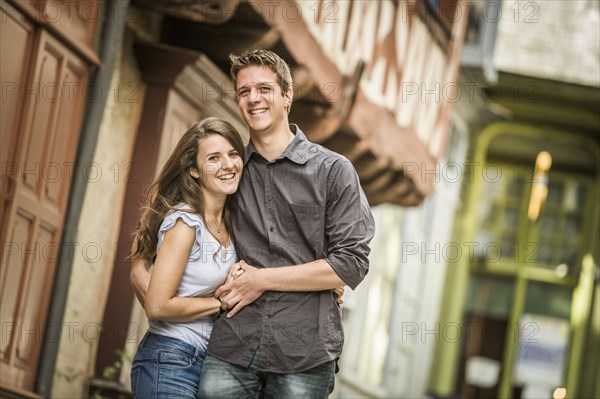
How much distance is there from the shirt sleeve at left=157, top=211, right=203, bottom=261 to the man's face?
0.38 meters

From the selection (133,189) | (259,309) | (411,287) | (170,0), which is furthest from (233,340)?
(411,287)

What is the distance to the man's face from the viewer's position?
4.73 metres

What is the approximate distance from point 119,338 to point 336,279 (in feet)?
13.3

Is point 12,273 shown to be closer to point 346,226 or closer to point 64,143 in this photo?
point 64,143

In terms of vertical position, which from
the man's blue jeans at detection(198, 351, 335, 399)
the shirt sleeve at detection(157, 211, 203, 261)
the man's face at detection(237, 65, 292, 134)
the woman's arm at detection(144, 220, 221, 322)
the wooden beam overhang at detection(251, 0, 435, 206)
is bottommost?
the man's blue jeans at detection(198, 351, 335, 399)

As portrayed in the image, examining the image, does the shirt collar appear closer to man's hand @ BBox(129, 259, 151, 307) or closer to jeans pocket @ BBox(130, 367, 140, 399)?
man's hand @ BBox(129, 259, 151, 307)

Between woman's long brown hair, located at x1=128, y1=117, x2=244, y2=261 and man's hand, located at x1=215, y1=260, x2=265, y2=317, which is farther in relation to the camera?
woman's long brown hair, located at x1=128, y1=117, x2=244, y2=261

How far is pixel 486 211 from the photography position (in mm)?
20609

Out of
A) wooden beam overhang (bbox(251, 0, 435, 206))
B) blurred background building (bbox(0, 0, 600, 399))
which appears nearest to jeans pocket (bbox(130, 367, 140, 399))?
blurred background building (bbox(0, 0, 600, 399))

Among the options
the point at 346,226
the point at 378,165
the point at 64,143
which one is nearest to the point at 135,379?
the point at 346,226

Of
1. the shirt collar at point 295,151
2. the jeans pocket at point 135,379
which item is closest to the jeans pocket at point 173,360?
the jeans pocket at point 135,379

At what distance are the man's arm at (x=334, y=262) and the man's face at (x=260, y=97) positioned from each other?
285mm

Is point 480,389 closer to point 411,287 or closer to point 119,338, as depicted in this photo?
point 411,287

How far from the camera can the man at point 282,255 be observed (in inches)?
182
